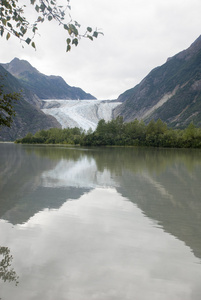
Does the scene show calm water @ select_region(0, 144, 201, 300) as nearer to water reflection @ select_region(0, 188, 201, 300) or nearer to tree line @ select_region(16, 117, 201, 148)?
water reflection @ select_region(0, 188, 201, 300)

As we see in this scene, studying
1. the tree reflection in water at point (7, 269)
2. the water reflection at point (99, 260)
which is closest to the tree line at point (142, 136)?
the water reflection at point (99, 260)

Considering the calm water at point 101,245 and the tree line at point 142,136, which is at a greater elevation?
the tree line at point 142,136

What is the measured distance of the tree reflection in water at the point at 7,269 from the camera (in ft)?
15.3

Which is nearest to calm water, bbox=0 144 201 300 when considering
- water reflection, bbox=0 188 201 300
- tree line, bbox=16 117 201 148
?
water reflection, bbox=0 188 201 300

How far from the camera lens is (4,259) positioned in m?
5.35

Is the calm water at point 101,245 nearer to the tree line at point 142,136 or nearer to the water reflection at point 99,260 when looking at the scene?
the water reflection at point 99,260

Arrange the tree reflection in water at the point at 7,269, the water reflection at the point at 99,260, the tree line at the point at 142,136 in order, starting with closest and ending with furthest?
the water reflection at the point at 99,260 → the tree reflection in water at the point at 7,269 → the tree line at the point at 142,136

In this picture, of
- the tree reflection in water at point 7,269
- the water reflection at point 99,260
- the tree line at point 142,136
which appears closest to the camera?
the water reflection at point 99,260

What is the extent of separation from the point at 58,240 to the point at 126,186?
782 cm

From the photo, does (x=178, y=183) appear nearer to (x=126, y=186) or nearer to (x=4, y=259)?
(x=126, y=186)

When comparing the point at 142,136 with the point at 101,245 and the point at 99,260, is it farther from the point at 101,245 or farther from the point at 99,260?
the point at 99,260

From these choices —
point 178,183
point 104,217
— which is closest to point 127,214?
point 104,217

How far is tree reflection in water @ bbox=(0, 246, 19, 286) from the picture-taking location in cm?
466

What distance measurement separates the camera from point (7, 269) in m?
4.95
